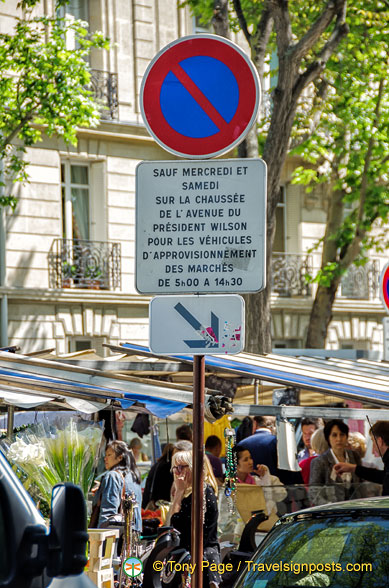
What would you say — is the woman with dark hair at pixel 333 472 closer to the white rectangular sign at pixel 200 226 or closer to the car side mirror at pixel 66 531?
the white rectangular sign at pixel 200 226

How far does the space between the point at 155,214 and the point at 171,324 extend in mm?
531

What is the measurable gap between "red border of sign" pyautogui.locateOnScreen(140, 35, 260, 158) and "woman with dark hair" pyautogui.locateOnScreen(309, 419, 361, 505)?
238 inches

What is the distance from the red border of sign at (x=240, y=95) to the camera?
16.8 feet

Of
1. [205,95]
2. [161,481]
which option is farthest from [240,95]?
[161,481]

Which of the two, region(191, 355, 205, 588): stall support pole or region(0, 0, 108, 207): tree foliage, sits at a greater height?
region(0, 0, 108, 207): tree foliage

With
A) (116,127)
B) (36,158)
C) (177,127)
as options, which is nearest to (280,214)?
(116,127)

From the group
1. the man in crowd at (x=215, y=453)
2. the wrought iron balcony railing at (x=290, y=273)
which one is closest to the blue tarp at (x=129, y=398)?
the man in crowd at (x=215, y=453)

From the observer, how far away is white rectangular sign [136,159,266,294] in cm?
497

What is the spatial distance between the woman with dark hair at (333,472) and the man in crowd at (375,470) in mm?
121

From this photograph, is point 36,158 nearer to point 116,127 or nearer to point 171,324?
point 116,127

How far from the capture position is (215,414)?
29.3 ft

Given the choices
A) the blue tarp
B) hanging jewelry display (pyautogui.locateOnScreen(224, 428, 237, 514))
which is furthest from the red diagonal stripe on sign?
hanging jewelry display (pyautogui.locateOnScreen(224, 428, 237, 514))

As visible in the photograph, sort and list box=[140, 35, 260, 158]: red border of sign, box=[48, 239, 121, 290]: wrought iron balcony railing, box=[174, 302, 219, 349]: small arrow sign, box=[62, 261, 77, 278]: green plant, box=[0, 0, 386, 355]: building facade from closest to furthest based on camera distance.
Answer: box=[174, 302, 219, 349]: small arrow sign, box=[140, 35, 260, 158]: red border of sign, box=[0, 0, 386, 355]: building facade, box=[48, 239, 121, 290]: wrought iron balcony railing, box=[62, 261, 77, 278]: green plant

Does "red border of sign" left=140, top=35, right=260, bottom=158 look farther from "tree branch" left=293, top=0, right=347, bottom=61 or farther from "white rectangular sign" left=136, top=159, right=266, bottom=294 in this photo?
"tree branch" left=293, top=0, right=347, bottom=61
